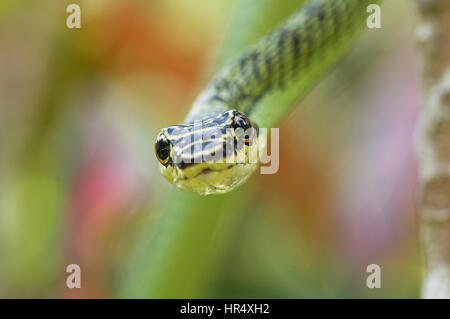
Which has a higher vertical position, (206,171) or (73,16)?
(73,16)

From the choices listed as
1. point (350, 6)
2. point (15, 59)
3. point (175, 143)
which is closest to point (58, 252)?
point (15, 59)

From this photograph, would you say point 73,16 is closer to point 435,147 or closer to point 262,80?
point 262,80

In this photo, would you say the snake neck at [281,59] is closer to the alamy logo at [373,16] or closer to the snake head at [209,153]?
the alamy logo at [373,16]

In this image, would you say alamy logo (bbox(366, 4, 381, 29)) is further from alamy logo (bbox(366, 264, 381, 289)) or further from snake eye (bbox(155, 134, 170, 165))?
alamy logo (bbox(366, 264, 381, 289))

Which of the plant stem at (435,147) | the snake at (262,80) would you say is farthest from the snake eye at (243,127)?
the plant stem at (435,147)

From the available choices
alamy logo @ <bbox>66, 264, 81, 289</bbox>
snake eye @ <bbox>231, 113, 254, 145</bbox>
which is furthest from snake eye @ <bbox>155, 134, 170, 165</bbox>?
alamy logo @ <bbox>66, 264, 81, 289</bbox>

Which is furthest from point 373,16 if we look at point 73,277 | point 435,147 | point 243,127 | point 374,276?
point 73,277
